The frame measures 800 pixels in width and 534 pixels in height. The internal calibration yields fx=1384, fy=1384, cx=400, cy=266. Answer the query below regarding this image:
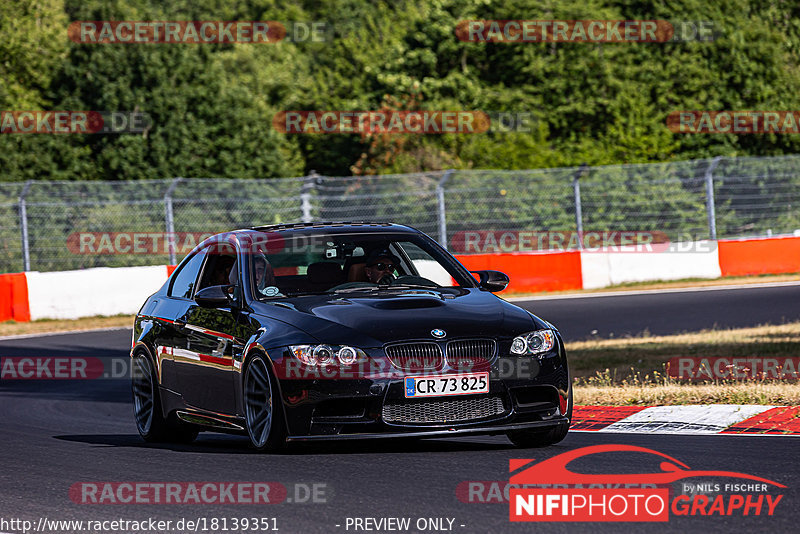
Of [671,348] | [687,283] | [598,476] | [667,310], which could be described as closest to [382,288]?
[598,476]

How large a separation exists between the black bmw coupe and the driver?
0.01 metres

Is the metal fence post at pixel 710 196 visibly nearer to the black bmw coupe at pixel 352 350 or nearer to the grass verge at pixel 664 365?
the grass verge at pixel 664 365

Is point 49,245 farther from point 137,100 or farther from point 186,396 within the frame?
point 137,100

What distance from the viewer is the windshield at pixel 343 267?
8984 mm

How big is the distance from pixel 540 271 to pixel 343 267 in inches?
712

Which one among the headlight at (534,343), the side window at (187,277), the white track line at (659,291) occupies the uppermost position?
the side window at (187,277)

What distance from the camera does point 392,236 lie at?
9531 mm

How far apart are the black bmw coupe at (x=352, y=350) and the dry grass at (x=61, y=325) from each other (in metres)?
14.4

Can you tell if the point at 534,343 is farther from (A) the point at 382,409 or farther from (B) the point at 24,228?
(B) the point at 24,228

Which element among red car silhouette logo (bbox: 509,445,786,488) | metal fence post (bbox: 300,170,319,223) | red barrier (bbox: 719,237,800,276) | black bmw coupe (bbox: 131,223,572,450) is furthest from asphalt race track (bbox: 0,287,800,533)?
red barrier (bbox: 719,237,800,276)

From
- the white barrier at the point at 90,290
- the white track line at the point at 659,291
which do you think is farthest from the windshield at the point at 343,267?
the white track line at the point at 659,291

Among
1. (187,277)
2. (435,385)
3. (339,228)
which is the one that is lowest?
(435,385)

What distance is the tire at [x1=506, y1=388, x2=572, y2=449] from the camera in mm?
8344

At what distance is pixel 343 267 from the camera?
9219mm
